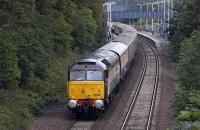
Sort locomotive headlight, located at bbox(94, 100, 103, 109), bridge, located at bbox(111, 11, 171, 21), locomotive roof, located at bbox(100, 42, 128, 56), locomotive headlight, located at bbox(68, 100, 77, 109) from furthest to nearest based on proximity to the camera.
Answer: bridge, located at bbox(111, 11, 171, 21) < locomotive roof, located at bbox(100, 42, 128, 56) < locomotive headlight, located at bbox(94, 100, 103, 109) < locomotive headlight, located at bbox(68, 100, 77, 109)

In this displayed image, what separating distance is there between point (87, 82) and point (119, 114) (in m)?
2.55

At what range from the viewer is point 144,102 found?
30.1 m

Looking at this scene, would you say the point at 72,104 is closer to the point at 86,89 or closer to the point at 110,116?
the point at 86,89

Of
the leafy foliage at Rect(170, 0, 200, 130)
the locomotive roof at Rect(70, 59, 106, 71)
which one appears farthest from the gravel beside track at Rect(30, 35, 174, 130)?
the locomotive roof at Rect(70, 59, 106, 71)

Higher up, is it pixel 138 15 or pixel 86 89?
pixel 86 89

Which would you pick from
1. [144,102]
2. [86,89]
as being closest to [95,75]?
[86,89]

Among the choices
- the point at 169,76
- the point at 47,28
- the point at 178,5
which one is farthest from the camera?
the point at 178,5

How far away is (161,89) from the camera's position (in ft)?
115

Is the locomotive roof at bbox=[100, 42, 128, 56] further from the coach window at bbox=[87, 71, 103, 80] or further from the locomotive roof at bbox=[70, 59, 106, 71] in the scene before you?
the coach window at bbox=[87, 71, 103, 80]

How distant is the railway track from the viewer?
79.4ft

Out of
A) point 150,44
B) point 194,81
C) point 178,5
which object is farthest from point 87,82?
point 150,44

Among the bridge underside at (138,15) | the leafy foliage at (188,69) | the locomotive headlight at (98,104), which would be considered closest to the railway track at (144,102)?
the locomotive headlight at (98,104)

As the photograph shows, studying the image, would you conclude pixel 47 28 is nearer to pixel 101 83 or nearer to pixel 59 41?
pixel 59 41

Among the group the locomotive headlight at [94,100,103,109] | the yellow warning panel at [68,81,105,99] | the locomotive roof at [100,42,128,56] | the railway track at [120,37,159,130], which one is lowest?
the railway track at [120,37,159,130]
